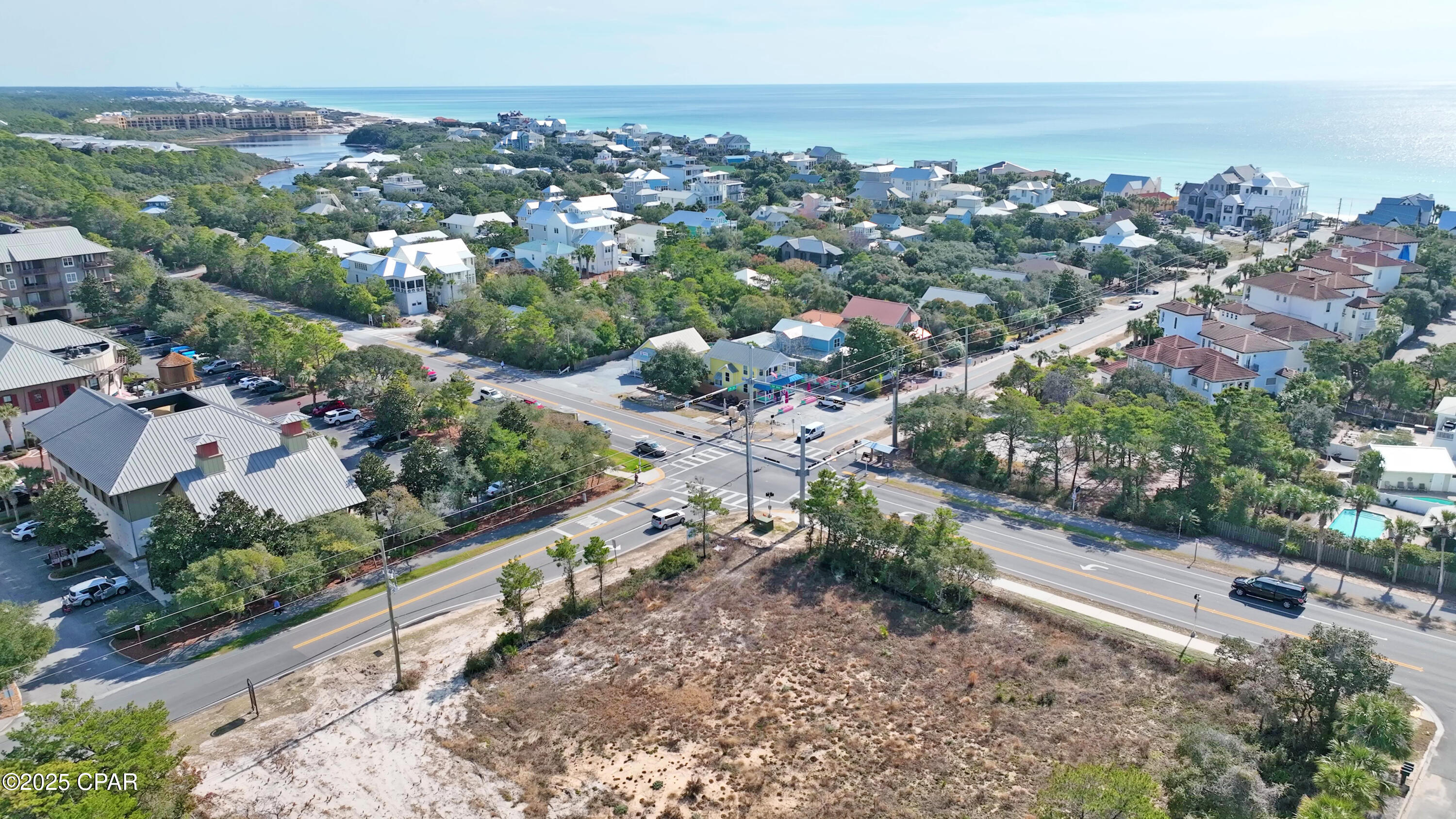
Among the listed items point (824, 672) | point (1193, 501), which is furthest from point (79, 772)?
point (1193, 501)

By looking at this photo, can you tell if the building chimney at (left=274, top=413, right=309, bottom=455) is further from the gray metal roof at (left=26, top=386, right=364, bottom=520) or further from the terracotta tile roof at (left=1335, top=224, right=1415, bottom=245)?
the terracotta tile roof at (left=1335, top=224, right=1415, bottom=245)

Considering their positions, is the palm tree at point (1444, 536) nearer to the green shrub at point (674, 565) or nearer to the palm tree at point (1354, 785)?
the palm tree at point (1354, 785)

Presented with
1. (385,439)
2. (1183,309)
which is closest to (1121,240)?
(1183,309)

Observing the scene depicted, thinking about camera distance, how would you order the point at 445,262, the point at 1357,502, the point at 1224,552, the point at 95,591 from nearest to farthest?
the point at 95,591, the point at 1357,502, the point at 1224,552, the point at 445,262

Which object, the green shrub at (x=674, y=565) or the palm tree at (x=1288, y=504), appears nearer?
the green shrub at (x=674, y=565)

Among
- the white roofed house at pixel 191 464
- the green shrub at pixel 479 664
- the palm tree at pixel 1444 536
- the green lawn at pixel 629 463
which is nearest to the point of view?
the green shrub at pixel 479 664

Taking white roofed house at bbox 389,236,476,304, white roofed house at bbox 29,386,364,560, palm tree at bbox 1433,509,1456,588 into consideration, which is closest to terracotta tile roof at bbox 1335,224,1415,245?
palm tree at bbox 1433,509,1456,588

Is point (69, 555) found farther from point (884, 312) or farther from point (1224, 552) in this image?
point (884, 312)

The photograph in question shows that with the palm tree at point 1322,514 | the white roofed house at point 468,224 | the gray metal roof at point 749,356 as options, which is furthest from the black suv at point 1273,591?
the white roofed house at point 468,224
